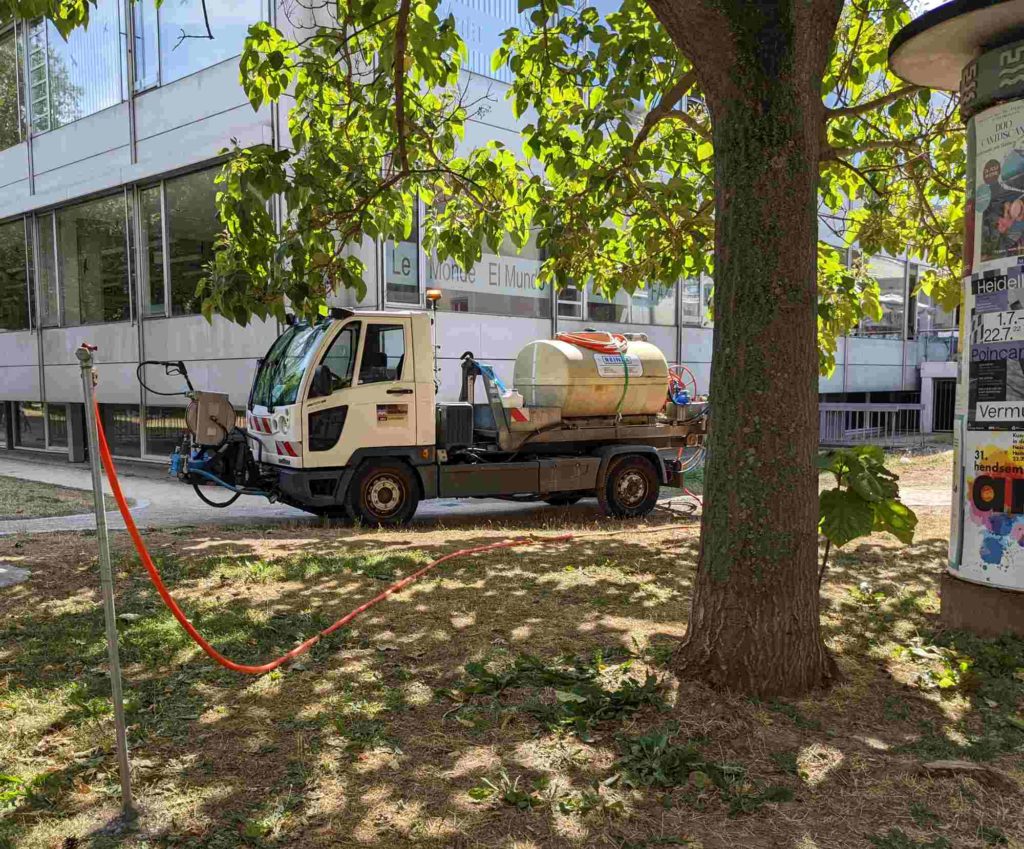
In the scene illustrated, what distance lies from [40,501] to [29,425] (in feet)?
37.7

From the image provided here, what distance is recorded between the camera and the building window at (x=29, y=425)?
877 inches

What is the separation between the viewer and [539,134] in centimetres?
874

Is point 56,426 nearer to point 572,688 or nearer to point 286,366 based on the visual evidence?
point 286,366

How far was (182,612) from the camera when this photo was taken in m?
5.37

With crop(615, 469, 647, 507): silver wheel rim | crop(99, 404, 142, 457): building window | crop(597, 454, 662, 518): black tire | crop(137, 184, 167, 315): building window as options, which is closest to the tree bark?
crop(597, 454, 662, 518): black tire

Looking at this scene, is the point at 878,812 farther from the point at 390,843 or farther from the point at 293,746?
the point at 293,746

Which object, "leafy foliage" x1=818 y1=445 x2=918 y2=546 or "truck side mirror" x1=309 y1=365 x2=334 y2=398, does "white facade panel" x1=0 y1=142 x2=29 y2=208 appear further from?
"leafy foliage" x1=818 y1=445 x2=918 y2=546

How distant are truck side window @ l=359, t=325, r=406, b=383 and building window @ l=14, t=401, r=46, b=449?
15.2m

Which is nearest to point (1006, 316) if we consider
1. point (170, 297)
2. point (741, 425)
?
point (741, 425)

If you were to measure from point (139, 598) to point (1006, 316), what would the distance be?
5.62m

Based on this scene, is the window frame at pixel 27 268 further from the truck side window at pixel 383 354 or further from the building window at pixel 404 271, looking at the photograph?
the truck side window at pixel 383 354

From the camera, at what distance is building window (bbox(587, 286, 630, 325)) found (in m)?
18.1

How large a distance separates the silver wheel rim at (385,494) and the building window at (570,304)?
760 cm

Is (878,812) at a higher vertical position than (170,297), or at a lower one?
lower
